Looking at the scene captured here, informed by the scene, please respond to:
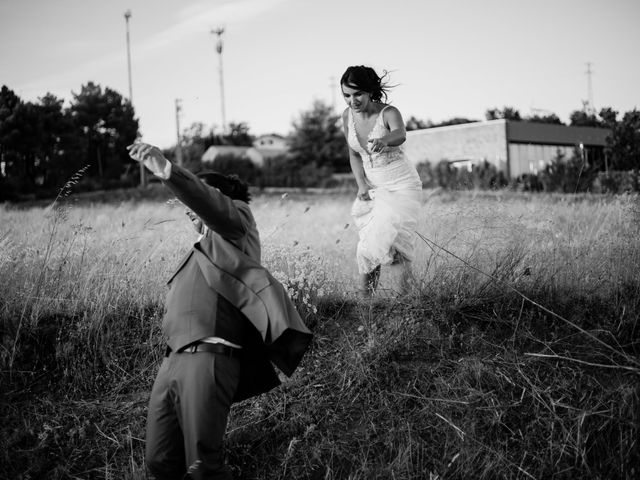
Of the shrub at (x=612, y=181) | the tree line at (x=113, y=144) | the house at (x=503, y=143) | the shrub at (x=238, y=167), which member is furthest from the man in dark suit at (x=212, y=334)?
the shrub at (x=238, y=167)

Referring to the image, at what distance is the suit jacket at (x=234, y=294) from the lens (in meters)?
3.02

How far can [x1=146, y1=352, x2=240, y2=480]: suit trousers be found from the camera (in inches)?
115

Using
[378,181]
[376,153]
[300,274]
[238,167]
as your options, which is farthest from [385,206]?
[238,167]

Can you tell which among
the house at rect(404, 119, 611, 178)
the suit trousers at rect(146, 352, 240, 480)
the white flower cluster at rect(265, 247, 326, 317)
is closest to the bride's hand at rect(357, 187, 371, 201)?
the white flower cluster at rect(265, 247, 326, 317)

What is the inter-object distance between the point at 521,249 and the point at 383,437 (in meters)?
2.25

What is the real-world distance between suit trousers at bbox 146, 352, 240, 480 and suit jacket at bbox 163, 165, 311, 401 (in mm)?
144

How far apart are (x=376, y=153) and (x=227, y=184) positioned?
8.22 ft

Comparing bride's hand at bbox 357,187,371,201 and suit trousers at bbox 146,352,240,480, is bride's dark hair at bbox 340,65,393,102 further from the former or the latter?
suit trousers at bbox 146,352,240,480

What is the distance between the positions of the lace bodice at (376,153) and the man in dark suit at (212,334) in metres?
2.53

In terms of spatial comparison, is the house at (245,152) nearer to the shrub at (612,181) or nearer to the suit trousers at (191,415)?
the shrub at (612,181)

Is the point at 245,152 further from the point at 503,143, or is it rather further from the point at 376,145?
the point at 376,145

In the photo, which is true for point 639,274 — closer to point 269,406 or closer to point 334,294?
point 334,294

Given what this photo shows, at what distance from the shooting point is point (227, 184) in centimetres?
326

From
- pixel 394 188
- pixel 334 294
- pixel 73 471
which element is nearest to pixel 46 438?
pixel 73 471
